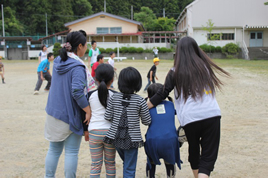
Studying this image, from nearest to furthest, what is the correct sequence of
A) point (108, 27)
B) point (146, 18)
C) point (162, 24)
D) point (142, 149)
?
point (142, 149), point (108, 27), point (162, 24), point (146, 18)

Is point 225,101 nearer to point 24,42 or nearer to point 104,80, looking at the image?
point 104,80

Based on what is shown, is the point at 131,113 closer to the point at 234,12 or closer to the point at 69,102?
the point at 69,102

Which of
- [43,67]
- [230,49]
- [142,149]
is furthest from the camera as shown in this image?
[230,49]

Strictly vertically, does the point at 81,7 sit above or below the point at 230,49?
above

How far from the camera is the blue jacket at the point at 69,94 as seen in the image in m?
2.90

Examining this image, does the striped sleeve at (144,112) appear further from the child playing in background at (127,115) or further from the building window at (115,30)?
the building window at (115,30)

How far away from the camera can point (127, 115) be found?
9.62 ft

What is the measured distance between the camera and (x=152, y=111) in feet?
9.98

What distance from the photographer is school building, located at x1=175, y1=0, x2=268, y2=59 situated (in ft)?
122

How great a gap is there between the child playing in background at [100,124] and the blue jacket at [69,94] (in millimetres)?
141

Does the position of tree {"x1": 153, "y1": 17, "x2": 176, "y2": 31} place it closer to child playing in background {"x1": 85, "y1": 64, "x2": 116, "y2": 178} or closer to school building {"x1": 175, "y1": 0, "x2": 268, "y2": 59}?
school building {"x1": 175, "y1": 0, "x2": 268, "y2": 59}

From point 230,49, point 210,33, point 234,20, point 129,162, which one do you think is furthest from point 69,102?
point 234,20

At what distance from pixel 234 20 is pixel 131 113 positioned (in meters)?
37.8

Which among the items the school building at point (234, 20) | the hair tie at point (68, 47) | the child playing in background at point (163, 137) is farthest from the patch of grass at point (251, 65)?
the hair tie at point (68, 47)
